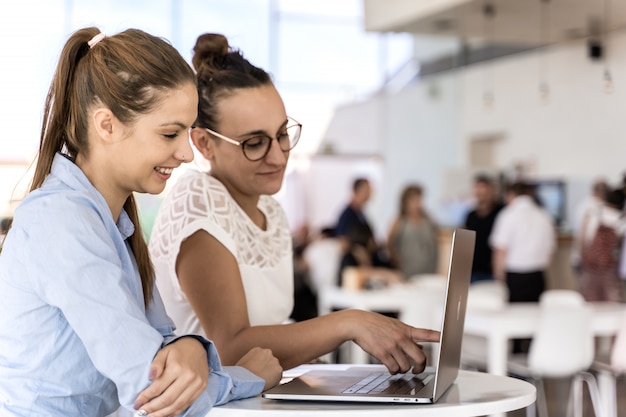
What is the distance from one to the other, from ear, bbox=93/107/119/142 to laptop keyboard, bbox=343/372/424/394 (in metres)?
0.56

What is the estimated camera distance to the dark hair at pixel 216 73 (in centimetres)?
212

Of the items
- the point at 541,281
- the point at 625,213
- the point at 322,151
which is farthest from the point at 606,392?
the point at 322,151

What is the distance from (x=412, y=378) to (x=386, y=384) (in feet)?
0.34

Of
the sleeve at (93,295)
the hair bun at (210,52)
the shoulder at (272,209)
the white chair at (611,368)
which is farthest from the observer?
the white chair at (611,368)

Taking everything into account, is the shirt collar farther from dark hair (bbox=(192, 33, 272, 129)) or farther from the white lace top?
dark hair (bbox=(192, 33, 272, 129))

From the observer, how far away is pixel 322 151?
11672mm

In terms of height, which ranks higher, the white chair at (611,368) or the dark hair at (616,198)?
the dark hair at (616,198)

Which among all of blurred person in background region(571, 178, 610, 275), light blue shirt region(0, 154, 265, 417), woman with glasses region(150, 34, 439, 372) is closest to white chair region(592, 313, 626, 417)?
woman with glasses region(150, 34, 439, 372)

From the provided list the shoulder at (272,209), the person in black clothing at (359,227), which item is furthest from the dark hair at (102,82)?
the person in black clothing at (359,227)

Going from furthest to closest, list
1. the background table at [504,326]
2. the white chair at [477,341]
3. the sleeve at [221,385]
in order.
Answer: the white chair at [477,341]
the background table at [504,326]
the sleeve at [221,385]

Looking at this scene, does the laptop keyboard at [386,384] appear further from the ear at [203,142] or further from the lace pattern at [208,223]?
the ear at [203,142]

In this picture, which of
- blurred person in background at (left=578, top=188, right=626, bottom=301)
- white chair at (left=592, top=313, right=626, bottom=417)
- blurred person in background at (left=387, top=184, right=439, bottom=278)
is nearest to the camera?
white chair at (left=592, top=313, right=626, bottom=417)

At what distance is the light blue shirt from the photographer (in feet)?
4.30

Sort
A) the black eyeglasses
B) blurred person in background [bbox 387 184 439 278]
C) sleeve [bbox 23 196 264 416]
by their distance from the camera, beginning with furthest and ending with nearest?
blurred person in background [bbox 387 184 439 278] < the black eyeglasses < sleeve [bbox 23 196 264 416]
